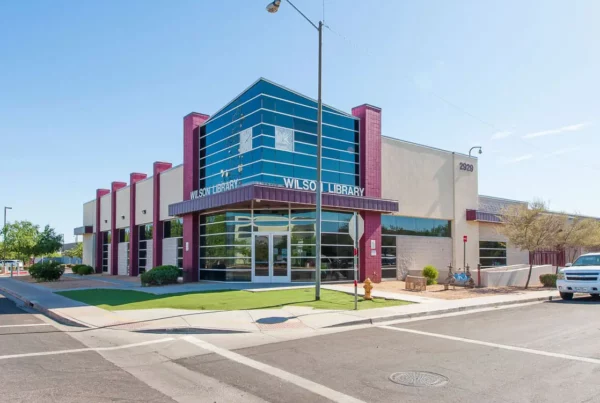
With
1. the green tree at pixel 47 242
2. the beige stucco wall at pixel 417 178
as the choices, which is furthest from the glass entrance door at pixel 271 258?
the green tree at pixel 47 242

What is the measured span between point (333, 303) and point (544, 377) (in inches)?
358

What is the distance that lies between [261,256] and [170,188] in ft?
36.8

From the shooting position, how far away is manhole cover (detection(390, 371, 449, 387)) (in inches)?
269

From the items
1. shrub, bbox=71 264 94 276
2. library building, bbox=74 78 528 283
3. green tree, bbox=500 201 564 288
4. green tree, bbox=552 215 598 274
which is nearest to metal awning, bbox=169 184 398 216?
library building, bbox=74 78 528 283

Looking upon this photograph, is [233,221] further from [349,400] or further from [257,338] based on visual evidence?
[349,400]

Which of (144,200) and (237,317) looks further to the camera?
(144,200)

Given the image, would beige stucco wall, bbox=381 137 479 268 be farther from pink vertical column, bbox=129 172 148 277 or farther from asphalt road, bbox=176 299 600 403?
pink vertical column, bbox=129 172 148 277

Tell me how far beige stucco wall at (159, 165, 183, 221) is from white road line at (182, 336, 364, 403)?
21104 millimetres

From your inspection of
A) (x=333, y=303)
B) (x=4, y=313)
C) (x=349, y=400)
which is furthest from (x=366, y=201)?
(x=349, y=400)

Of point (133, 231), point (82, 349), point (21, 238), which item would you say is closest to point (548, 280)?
point (82, 349)

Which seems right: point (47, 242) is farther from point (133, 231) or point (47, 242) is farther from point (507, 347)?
point (507, 347)

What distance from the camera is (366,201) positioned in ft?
78.0

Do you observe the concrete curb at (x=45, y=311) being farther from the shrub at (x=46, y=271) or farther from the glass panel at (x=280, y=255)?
the glass panel at (x=280, y=255)

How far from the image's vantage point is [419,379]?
23.1 feet
